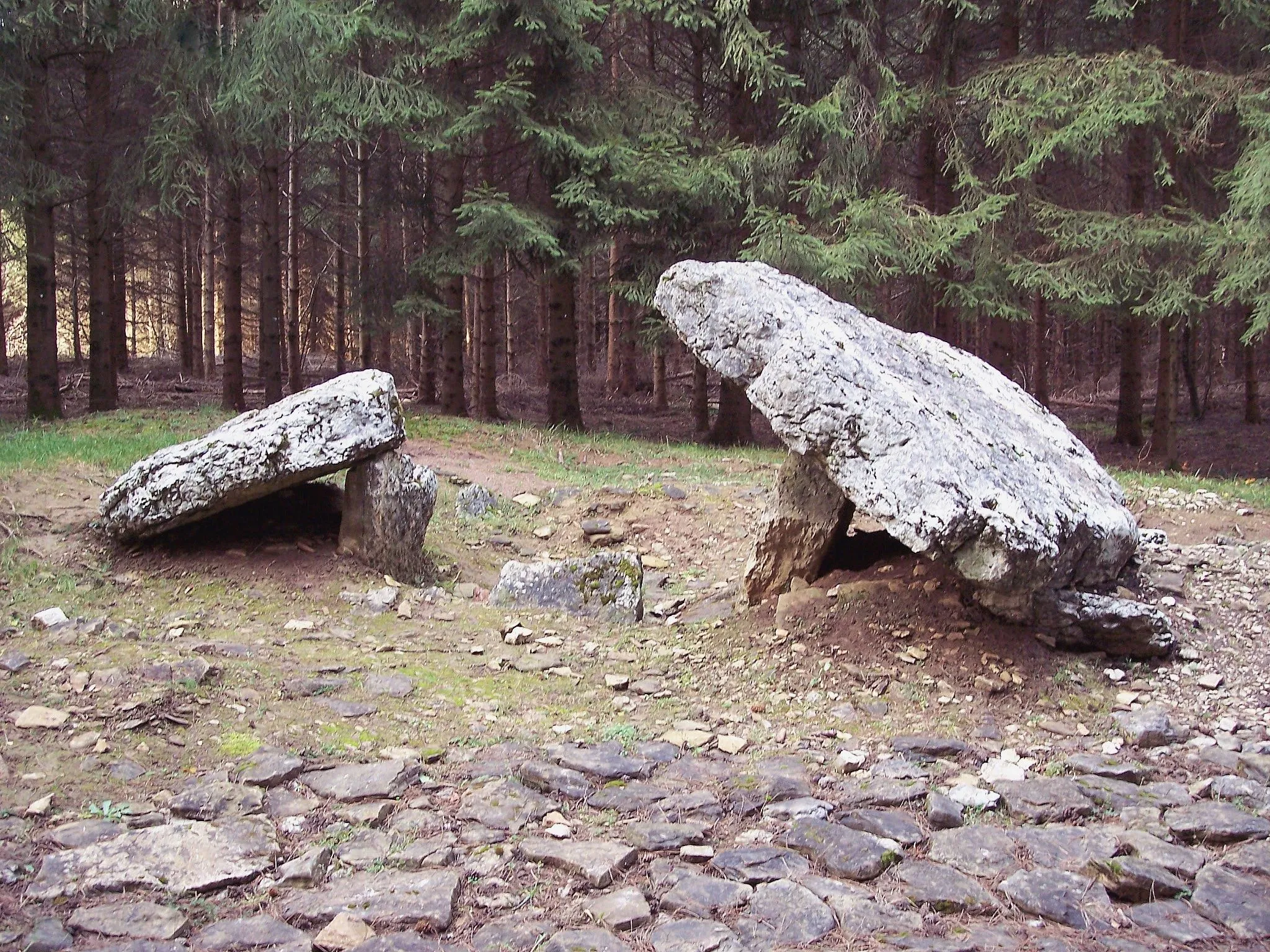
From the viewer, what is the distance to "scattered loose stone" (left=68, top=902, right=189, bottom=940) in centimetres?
299

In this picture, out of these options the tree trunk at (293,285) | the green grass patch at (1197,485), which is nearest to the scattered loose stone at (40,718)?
the green grass patch at (1197,485)

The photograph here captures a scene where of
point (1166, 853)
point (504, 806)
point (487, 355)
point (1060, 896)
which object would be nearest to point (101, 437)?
point (487, 355)

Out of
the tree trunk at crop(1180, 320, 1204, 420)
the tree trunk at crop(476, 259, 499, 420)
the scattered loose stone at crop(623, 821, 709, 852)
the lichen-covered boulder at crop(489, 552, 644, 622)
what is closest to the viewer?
the scattered loose stone at crop(623, 821, 709, 852)

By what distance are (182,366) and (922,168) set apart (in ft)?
60.7

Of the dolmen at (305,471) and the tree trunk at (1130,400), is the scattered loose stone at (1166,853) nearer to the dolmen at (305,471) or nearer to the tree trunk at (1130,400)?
the dolmen at (305,471)

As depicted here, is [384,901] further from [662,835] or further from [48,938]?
[662,835]

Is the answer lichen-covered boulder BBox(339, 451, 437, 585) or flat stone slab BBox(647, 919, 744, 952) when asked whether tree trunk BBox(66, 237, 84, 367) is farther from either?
flat stone slab BBox(647, 919, 744, 952)

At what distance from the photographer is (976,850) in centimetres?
376

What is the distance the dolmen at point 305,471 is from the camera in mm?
6848

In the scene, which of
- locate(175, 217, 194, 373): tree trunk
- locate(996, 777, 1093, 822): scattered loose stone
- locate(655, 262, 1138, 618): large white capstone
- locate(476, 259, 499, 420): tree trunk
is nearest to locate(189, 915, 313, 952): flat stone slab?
locate(996, 777, 1093, 822): scattered loose stone

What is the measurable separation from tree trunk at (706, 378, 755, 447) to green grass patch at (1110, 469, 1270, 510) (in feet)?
18.7

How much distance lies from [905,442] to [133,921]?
3.94 m

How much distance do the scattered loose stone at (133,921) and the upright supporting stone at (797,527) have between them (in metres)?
4.30

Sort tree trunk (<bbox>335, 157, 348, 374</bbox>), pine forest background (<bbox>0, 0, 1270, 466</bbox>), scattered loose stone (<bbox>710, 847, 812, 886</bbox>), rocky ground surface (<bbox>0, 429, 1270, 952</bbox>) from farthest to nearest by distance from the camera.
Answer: tree trunk (<bbox>335, 157, 348, 374</bbox>), pine forest background (<bbox>0, 0, 1270, 466</bbox>), scattered loose stone (<bbox>710, 847, 812, 886</bbox>), rocky ground surface (<bbox>0, 429, 1270, 952</bbox>)
